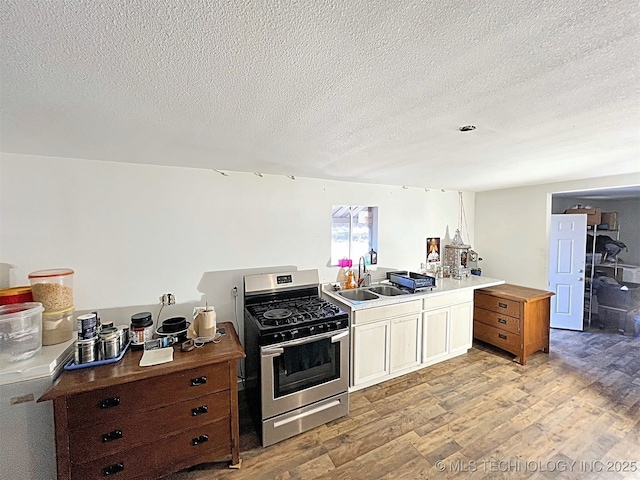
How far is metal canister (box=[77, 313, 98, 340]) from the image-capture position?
5.57 feet

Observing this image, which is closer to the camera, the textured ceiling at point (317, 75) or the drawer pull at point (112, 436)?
the textured ceiling at point (317, 75)

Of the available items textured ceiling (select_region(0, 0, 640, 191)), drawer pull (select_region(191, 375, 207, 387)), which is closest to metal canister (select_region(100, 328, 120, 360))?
drawer pull (select_region(191, 375, 207, 387))

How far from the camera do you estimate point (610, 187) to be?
315cm

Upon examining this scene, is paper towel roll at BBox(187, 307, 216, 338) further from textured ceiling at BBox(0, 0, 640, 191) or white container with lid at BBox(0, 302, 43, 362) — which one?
textured ceiling at BBox(0, 0, 640, 191)

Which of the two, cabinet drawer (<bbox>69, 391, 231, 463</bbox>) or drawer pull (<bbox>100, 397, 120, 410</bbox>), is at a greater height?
drawer pull (<bbox>100, 397, 120, 410</bbox>)

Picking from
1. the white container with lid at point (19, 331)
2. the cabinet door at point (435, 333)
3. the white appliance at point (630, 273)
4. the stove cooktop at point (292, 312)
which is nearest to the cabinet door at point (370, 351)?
the stove cooktop at point (292, 312)

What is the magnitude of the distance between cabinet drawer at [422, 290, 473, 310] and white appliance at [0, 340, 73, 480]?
124 inches

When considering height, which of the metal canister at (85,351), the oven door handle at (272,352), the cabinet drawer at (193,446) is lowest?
the cabinet drawer at (193,446)

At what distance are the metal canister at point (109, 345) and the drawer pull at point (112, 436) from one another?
1.42ft

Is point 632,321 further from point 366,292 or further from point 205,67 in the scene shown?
point 205,67

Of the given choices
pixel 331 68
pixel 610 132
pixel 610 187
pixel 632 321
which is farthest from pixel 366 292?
pixel 632 321

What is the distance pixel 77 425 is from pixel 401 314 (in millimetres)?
2652

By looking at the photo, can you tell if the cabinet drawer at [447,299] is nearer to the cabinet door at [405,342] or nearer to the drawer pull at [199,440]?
the cabinet door at [405,342]

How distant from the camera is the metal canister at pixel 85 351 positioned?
1656 millimetres
